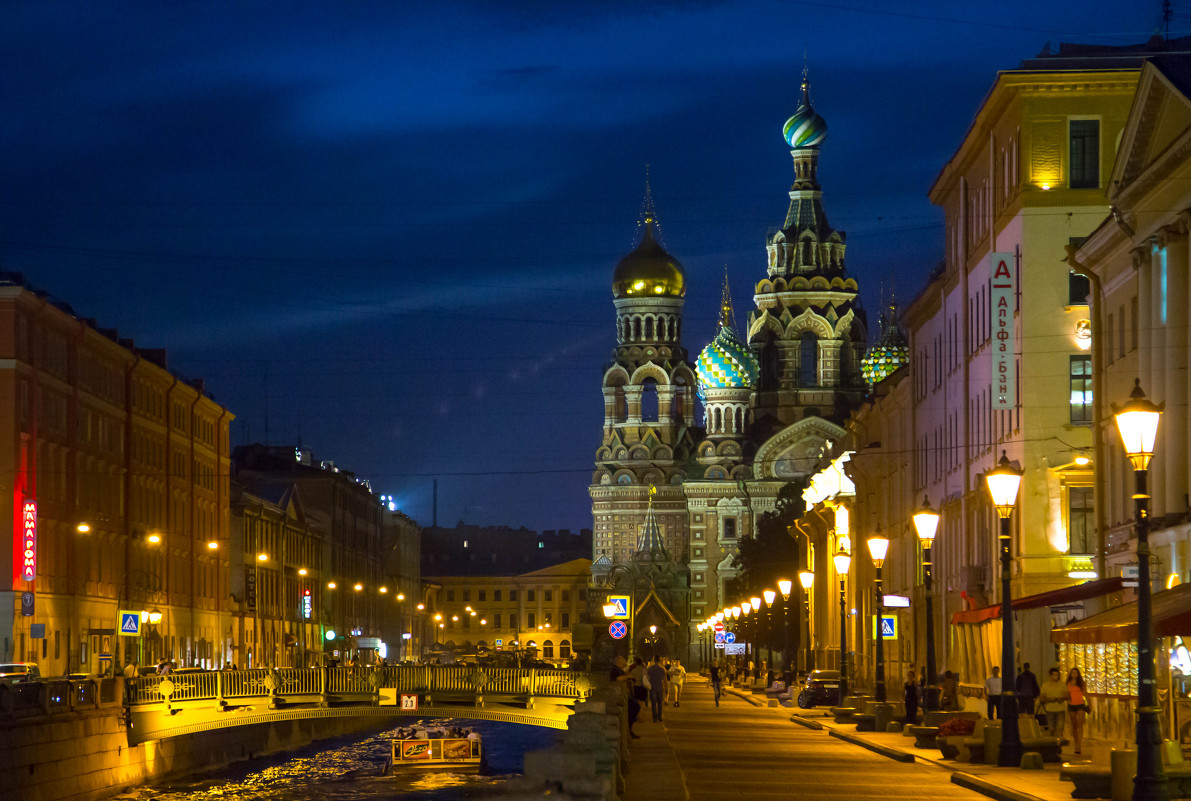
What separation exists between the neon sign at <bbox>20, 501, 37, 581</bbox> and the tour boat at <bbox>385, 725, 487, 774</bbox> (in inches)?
580

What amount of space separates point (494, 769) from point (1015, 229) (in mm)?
33227

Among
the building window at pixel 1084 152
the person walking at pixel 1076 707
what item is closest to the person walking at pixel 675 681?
the building window at pixel 1084 152

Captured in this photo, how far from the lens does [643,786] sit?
25.2 metres

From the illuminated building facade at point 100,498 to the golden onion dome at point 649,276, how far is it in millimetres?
99729

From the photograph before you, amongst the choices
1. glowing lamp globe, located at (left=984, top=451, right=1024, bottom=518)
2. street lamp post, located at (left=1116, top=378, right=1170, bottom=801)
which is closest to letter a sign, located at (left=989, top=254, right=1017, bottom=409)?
glowing lamp globe, located at (left=984, top=451, right=1024, bottom=518)

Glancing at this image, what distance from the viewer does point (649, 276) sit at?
193625mm

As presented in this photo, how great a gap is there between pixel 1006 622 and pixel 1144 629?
7.35 meters

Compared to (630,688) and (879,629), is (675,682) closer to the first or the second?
(630,688)

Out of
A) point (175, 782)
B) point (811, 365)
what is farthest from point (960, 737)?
point (811, 365)

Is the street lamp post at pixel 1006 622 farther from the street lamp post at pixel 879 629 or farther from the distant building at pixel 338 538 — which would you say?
the distant building at pixel 338 538

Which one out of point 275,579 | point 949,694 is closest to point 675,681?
point 949,694

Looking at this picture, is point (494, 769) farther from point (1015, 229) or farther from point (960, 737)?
point (960, 737)

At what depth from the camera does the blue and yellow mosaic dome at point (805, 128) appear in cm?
17412

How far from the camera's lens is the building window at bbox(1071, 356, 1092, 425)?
48.7 m
